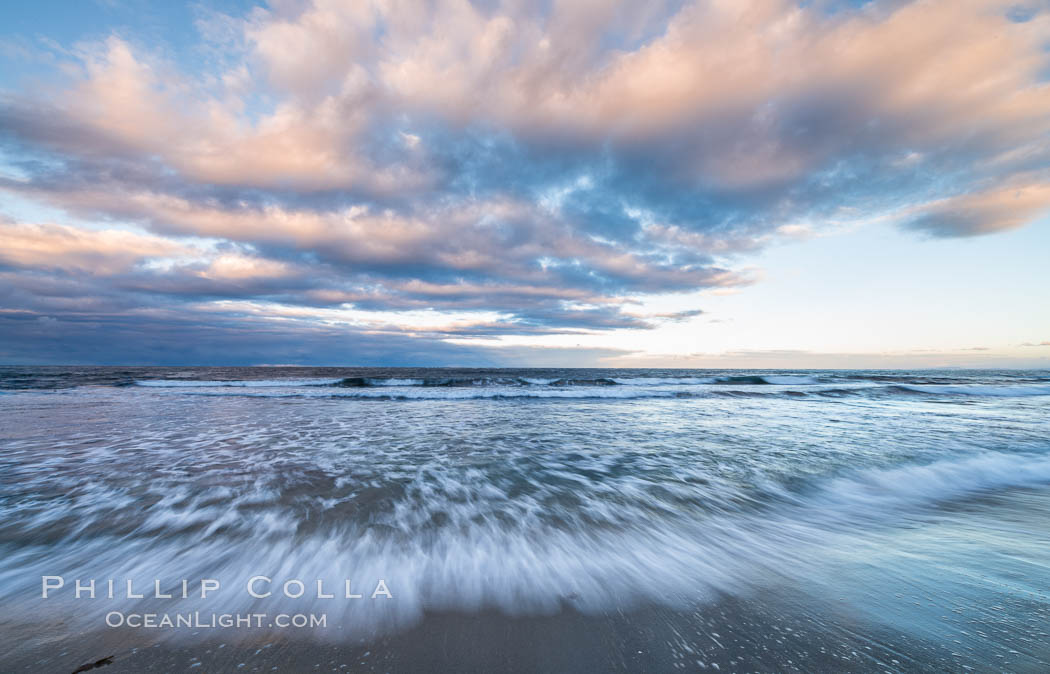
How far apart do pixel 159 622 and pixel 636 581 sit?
2913 millimetres

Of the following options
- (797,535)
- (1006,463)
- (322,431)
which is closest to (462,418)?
(322,431)

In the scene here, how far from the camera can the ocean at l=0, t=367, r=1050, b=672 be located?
2004 millimetres

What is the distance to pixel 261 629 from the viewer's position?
85.8 inches

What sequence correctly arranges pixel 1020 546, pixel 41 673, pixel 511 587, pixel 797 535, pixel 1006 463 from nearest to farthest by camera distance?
1. pixel 41 673
2. pixel 511 587
3. pixel 1020 546
4. pixel 797 535
5. pixel 1006 463

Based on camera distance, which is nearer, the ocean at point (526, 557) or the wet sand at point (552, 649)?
the wet sand at point (552, 649)

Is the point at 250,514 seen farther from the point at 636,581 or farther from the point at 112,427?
the point at 112,427

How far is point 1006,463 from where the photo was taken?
20.6 feet

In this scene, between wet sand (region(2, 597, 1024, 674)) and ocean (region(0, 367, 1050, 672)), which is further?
ocean (region(0, 367, 1050, 672))

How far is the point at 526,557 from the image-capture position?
123 inches

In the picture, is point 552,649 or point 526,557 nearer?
point 552,649

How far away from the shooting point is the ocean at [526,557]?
2004mm

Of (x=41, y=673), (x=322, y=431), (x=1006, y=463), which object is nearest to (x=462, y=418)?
(x=322, y=431)

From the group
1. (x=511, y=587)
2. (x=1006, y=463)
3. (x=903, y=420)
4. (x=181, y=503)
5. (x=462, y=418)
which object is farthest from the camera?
(x=462, y=418)

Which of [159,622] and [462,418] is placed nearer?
[159,622]
